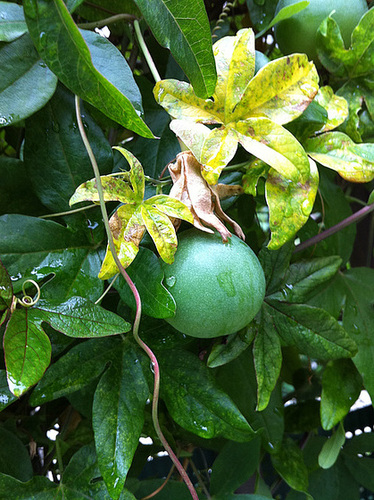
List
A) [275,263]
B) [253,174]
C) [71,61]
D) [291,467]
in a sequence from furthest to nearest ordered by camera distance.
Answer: [291,467] → [275,263] → [253,174] → [71,61]

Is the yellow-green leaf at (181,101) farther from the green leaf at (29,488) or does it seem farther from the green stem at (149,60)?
the green leaf at (29,488)

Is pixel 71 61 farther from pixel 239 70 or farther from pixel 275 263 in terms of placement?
pixel 275 263

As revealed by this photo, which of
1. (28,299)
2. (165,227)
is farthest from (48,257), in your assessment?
(165,227)

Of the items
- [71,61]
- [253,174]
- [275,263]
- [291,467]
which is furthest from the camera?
[291,467]

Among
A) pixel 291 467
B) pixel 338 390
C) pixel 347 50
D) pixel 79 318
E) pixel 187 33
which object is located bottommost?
pixel 291 467

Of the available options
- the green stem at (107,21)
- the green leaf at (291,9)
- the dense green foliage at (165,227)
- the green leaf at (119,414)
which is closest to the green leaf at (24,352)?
the dense green foliage at (165,227)

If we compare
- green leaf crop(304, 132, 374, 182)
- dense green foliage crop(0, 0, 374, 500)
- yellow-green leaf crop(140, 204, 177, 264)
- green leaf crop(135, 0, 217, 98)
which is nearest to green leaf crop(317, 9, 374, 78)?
dense green foliage crop(0, 0, 374, 500)

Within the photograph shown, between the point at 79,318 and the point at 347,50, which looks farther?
the point at 347,50
